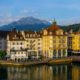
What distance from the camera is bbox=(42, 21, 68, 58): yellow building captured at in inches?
2972

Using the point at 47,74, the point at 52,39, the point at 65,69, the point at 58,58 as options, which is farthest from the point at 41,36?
the point at 47,74

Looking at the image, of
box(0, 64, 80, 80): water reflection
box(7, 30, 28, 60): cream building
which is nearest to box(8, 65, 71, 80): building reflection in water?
box(0, 64, 80, 80): water reflection

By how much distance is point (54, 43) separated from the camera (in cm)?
7625

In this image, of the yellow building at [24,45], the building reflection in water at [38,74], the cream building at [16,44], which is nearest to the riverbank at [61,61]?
the yellow building at [24,45]

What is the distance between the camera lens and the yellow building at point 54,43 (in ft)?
248

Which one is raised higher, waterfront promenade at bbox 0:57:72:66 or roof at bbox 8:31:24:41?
roof at bbox 8:31:24:41

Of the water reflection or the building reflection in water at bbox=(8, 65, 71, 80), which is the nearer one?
the building reflection in water at bbox=(8, 65, 71, 80)

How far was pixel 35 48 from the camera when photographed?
77000 millimetres

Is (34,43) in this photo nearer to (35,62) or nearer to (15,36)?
(15,36)

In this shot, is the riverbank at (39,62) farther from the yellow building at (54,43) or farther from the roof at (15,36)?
the roof at (15,36)

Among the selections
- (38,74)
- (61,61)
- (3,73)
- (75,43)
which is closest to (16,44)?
(61,61)

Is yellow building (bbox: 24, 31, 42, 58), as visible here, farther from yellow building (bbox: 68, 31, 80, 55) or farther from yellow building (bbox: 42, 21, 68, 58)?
yellow building (bbox: 68, 31, 80, 55)

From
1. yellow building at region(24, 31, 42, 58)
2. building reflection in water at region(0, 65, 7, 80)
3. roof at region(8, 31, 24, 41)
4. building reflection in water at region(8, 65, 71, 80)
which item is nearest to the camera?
building reflection in water at region(8, 65, 71, 80)

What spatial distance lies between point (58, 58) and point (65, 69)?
40.4ft
